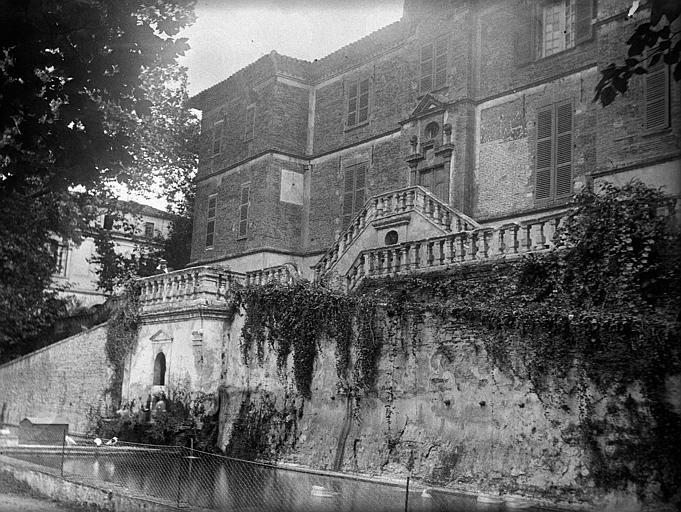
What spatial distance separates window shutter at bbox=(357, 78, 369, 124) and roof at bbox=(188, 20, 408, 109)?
88cm

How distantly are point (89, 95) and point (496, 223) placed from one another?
47.5ft

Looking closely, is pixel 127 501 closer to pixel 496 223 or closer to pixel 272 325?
pixel 272 325

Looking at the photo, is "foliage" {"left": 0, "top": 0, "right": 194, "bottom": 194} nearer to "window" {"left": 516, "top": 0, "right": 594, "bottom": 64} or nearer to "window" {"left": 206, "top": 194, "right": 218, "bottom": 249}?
"window" {"left": 516, "top": 0, "right": 594, "bottom": 64}

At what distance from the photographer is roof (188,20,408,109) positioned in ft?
87.6

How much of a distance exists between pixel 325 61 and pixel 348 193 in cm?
563

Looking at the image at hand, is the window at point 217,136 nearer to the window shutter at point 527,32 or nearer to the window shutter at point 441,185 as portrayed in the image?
the window shutter at point 441,185

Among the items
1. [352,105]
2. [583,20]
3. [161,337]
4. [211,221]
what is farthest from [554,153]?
[211,221]

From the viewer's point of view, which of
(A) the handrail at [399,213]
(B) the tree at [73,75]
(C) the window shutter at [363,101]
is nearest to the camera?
(B) the tree at [73,75]

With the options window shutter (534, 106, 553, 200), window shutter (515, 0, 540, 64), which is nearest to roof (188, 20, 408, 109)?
window shutter (515, 0, 540, 64)

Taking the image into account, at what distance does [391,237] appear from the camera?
2078 cm

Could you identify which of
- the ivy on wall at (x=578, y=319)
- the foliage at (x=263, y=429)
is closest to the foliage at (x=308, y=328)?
the ivy on wall at (x=578, y=319)

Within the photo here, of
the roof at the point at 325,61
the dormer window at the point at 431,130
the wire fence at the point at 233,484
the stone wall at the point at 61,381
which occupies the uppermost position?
the roof at the point at 325,61

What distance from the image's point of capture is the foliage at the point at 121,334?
22.1m

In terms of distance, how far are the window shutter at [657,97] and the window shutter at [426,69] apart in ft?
28.2
